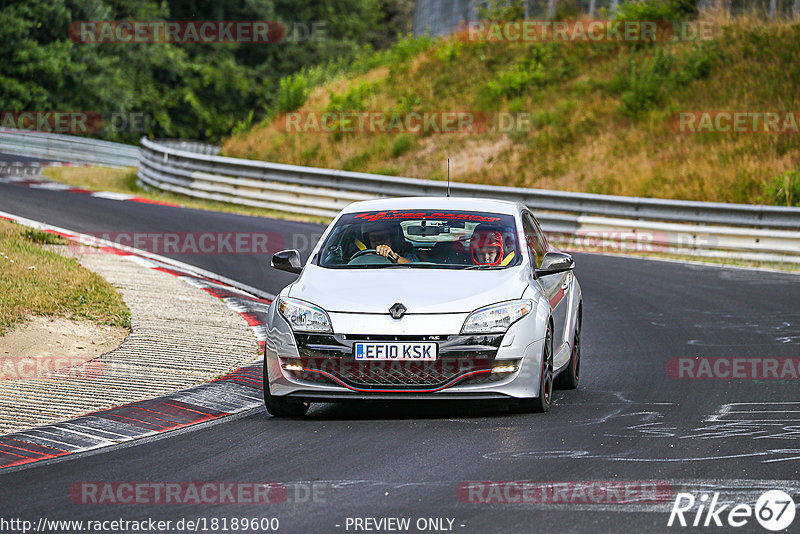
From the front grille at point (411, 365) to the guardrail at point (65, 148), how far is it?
34.6m

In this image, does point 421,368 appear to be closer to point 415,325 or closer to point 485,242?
point 415,325

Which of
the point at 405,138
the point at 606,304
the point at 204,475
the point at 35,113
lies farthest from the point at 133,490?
the point at 35,113

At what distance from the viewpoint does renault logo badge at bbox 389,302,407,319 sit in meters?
7.84

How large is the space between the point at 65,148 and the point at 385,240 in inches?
1365

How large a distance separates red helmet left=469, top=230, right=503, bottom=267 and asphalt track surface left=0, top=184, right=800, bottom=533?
108 centimetres

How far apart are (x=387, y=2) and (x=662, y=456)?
70.7 m

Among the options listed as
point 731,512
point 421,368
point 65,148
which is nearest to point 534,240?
point 421,368

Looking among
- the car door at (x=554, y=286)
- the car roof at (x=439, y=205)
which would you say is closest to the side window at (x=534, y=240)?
the car door at (x=554, y=286)

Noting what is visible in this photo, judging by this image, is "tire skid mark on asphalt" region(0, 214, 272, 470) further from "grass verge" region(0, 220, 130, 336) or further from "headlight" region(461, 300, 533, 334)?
"grass verge" region(0, 220, 130, 336)

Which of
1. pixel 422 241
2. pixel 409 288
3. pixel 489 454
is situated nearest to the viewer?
pixel 489 454

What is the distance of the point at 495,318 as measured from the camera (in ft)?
26.2

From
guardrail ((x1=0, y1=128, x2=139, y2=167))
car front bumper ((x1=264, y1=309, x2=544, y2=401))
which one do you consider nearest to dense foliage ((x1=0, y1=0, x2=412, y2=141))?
guardrail ((x1=0, y1=128, x2=139, y2=167))

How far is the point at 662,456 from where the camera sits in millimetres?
6902

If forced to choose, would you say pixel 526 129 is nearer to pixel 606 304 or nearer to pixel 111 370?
pixel 606 304
